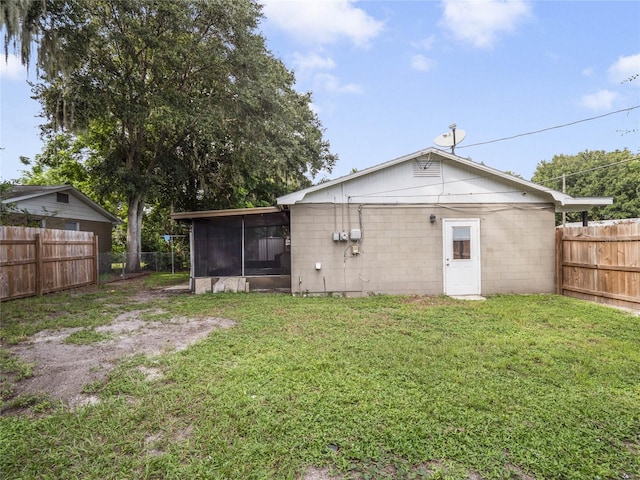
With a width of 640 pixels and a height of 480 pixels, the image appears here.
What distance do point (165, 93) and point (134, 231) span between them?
581cm

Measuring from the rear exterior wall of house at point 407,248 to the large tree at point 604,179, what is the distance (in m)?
17.1

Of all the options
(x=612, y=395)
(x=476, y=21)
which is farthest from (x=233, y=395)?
(x=476, y=21)

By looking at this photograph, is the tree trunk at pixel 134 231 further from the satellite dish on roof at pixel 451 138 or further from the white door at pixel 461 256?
the white door at pixel 461 256

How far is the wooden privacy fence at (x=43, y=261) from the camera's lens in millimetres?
6750

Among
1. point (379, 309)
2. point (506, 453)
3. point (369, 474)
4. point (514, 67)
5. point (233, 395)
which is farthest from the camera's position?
point (514, 67)

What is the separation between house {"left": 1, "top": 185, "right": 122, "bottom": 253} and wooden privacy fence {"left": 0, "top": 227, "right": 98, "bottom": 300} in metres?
2.57

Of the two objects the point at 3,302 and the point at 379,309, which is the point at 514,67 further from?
the point at 3,302

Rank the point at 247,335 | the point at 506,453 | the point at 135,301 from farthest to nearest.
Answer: the point at 135,301
the point at 247,335
the point at 506,453

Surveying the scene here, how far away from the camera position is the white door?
25.5 feet

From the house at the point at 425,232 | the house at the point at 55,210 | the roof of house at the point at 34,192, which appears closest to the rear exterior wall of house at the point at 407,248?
the house at the point at 425,232

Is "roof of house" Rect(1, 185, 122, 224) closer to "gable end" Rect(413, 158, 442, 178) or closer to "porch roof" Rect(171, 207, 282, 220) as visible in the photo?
"porch roof" Rect(171, 207, 282, 220)

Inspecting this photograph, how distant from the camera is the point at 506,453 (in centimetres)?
203

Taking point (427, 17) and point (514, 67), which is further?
point (514, 67)

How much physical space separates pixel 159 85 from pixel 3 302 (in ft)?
29.2
